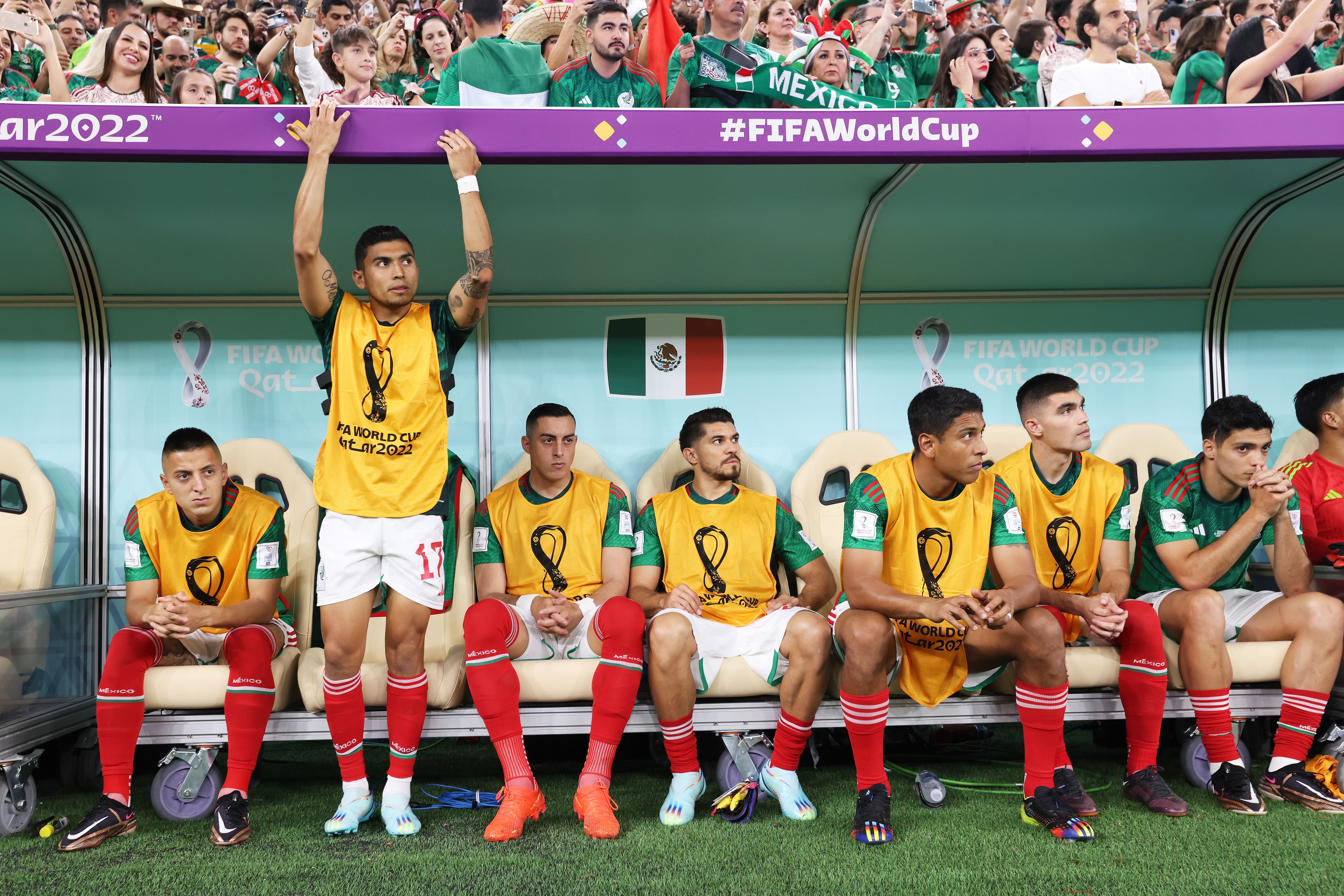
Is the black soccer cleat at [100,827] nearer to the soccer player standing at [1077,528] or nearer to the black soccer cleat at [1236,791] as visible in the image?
the soccer player standing at [1077,528]

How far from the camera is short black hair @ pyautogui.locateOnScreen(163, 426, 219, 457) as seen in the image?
317 centimetres

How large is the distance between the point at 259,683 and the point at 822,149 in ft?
8.19

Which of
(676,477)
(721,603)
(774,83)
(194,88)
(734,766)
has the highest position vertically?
(194,88)

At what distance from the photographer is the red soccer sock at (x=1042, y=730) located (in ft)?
9.14

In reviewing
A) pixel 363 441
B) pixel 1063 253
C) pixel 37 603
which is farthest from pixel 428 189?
pixel 1063 253

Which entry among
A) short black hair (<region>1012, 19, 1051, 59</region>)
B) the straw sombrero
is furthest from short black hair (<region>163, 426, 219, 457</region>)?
short black hair (<region>1012, 19, 1051, 59</region>)

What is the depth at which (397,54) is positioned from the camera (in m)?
5.27

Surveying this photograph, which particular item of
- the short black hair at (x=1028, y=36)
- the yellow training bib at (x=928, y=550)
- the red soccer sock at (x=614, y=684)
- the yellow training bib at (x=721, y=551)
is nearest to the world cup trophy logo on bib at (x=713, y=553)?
the yellow training bib at (x=721, y=551)

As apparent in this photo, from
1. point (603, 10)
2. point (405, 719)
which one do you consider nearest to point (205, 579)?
point (405, 719)

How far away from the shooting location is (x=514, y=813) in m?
2.72

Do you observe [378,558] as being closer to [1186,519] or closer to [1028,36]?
[1186,519]

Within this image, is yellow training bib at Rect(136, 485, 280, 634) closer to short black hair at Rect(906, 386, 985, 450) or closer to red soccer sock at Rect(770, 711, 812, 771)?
red soccer sock at Rect(770, 711, 812, 771)

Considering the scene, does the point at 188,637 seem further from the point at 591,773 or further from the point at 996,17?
the point at 996,17

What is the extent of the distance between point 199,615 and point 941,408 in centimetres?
246
